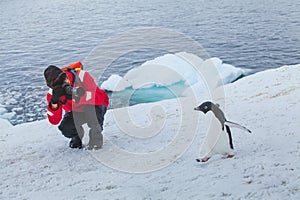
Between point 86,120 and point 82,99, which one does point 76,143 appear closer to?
point 86,120

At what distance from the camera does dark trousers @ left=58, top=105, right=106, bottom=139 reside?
21.9 ft

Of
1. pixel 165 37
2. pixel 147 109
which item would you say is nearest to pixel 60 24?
pixel 165 37

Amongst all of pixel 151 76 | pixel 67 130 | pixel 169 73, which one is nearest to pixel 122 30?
pixel 151 76

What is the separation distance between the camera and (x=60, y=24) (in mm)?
39750

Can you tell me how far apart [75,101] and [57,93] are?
A: 345mm

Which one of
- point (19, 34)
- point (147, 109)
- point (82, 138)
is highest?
point (82, 138)

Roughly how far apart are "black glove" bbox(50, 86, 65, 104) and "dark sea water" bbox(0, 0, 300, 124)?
9365 mm

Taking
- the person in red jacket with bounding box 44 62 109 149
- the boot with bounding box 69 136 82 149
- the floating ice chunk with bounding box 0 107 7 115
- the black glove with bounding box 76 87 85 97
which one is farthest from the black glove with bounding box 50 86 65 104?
the floating ice chunk with bounding box 0 107 7 115

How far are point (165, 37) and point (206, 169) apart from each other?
27.2 meters

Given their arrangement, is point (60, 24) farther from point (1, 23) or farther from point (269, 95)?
point (269, 95)

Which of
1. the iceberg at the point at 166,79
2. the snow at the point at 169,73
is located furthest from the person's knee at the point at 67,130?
the snow at the point at 169,73

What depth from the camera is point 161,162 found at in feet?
20.5

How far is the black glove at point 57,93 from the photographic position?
20.4 feet

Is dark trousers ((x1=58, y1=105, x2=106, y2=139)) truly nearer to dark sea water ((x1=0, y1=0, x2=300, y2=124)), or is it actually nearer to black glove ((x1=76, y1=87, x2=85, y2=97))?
black glove ((x1=76, y1=87, x2=85, y2=97))
